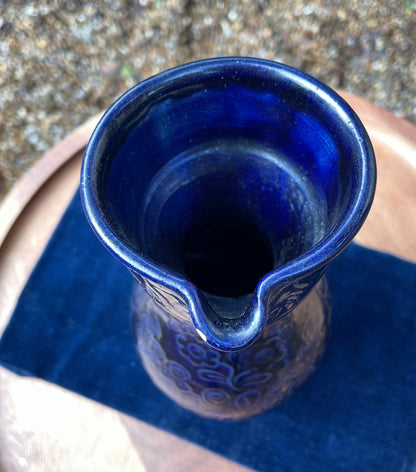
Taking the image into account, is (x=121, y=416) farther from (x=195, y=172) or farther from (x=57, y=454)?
(x=195, y=172)

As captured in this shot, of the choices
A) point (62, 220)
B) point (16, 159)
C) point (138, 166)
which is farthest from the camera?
point (16, 159)

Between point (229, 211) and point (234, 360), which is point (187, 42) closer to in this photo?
point (229, 211)

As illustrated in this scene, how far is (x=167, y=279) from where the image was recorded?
336 mm

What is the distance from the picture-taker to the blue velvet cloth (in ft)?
2.06

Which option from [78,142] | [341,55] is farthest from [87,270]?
[341,55]

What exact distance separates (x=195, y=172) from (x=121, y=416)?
1.14 ft

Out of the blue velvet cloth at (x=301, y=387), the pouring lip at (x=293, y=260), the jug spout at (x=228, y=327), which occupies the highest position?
the pouring lip at (x=293, y=260)

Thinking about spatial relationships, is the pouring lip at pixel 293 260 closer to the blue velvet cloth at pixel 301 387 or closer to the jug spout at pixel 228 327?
the jug spout at pixel 228 327

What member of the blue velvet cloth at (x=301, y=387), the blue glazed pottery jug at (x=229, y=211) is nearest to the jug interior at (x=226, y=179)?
the blue glazed pottery jug at (x=229, y=211)

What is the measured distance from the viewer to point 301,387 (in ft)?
2.14

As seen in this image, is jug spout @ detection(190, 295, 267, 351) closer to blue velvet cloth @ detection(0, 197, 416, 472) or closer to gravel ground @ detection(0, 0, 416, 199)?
blue velvet cloth @ detection(0, 197, 416, 472)

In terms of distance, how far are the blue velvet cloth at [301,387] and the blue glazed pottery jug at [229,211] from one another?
0.07 meters

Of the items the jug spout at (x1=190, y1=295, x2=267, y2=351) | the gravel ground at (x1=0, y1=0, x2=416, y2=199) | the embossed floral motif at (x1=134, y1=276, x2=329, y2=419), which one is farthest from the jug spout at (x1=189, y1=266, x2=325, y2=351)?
the gravel ground at (x1=0, y1=0, x2=416, y2=199)

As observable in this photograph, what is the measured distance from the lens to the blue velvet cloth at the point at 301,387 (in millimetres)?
627
